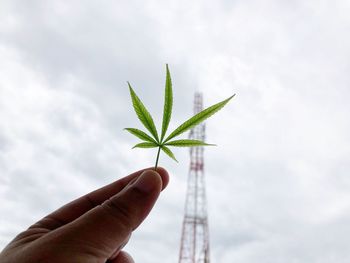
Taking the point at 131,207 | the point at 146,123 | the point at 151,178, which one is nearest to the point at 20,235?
the point at 131,207

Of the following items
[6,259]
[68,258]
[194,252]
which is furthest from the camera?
[194,252]

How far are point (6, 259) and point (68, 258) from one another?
0.37 meters

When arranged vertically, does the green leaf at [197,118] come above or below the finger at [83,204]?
above

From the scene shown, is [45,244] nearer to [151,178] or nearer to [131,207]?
[131,207]

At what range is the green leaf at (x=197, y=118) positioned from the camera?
5.46ft

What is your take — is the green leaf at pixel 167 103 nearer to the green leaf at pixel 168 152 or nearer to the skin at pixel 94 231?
the green leaf at pixel 168 152

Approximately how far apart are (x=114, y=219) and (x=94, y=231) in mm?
124

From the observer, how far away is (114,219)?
179 cm

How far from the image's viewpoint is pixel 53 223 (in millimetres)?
2121

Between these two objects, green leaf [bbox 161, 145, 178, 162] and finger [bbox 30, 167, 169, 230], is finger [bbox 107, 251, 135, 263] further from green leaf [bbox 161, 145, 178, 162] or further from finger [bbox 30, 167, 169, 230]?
green leaf [bbox 161, 145, 178, 162]

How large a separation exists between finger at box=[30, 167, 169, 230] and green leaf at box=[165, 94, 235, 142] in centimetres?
34

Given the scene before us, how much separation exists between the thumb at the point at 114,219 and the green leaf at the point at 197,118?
27 cm


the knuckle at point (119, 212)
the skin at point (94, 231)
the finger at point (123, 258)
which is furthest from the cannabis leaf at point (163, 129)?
the finger at point (123, 258)

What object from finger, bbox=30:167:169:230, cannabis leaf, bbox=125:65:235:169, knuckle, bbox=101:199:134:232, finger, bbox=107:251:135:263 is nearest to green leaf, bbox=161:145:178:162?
cannabis leaf, bbox=125:65:235:169
